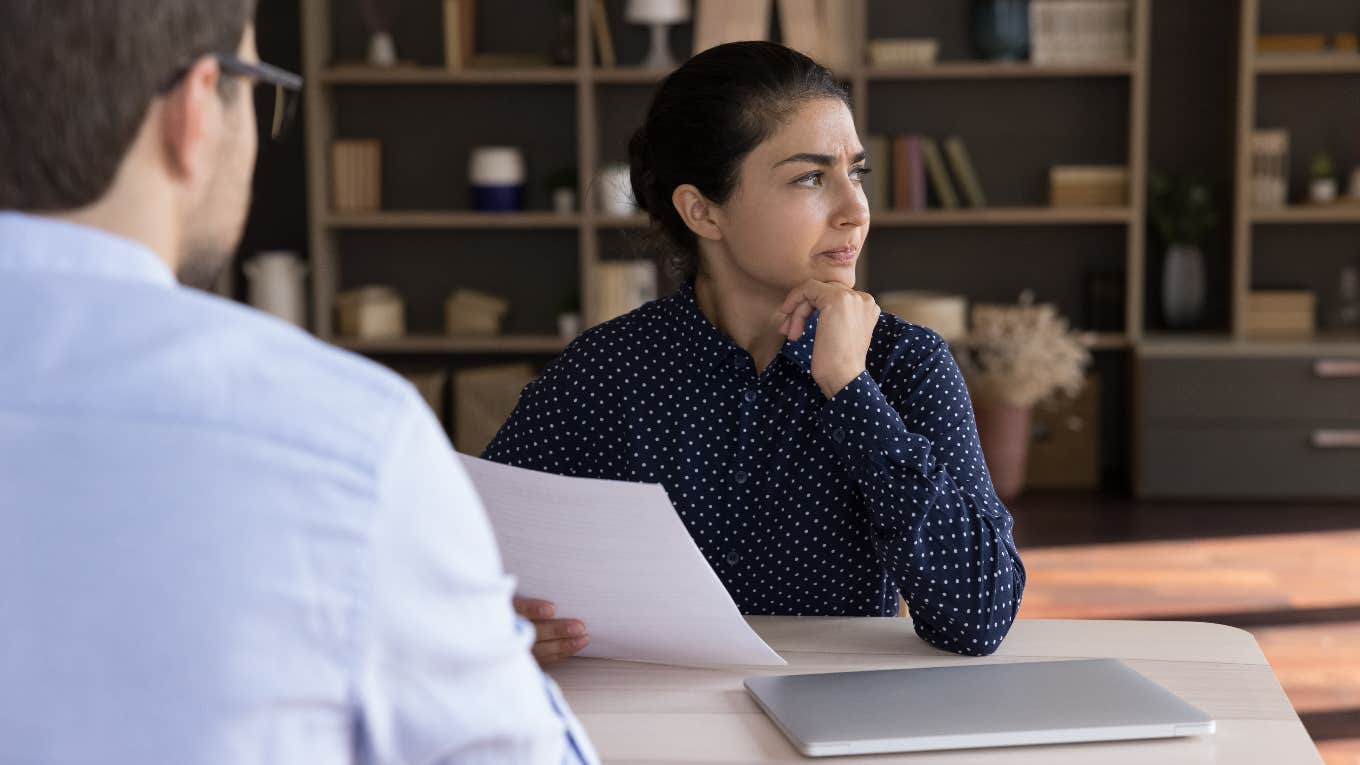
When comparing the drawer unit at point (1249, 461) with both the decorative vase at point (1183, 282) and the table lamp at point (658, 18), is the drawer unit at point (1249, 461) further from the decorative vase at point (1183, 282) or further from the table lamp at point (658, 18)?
the table lamp at point (658, 18)

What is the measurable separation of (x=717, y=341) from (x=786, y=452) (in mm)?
167

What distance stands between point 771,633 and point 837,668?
0.13 meters

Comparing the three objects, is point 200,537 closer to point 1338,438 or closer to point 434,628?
point 434,628

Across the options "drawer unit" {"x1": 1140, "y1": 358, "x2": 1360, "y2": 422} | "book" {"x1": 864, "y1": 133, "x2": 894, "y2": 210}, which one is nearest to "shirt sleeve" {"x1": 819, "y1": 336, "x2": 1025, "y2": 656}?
"drawer unit" {"x1": 1140, "y1": 358, "x2": 1360, "y2": 422}

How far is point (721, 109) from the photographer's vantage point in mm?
1842

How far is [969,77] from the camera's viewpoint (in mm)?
5090

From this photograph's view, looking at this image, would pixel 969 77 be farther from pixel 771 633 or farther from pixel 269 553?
pixel 269 553

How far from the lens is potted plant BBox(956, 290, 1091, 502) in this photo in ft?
15.3

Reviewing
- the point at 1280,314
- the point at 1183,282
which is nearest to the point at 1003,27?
the point at 1183,282

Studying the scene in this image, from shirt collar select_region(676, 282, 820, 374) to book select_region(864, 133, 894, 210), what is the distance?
3259 mm

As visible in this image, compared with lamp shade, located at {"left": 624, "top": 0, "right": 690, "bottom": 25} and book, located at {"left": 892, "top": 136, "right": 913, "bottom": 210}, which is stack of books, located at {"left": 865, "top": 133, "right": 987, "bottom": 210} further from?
lamp shade, located at {"left": 624, "top": 0, "right": 690, "bottom": 25}

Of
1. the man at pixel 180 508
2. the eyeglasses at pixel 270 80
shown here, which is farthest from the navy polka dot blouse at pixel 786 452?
the man at pixel 180 508

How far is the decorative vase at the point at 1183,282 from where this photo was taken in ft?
16.3

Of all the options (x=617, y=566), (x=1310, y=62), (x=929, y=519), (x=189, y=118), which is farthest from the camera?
(x=1310, y=62)
